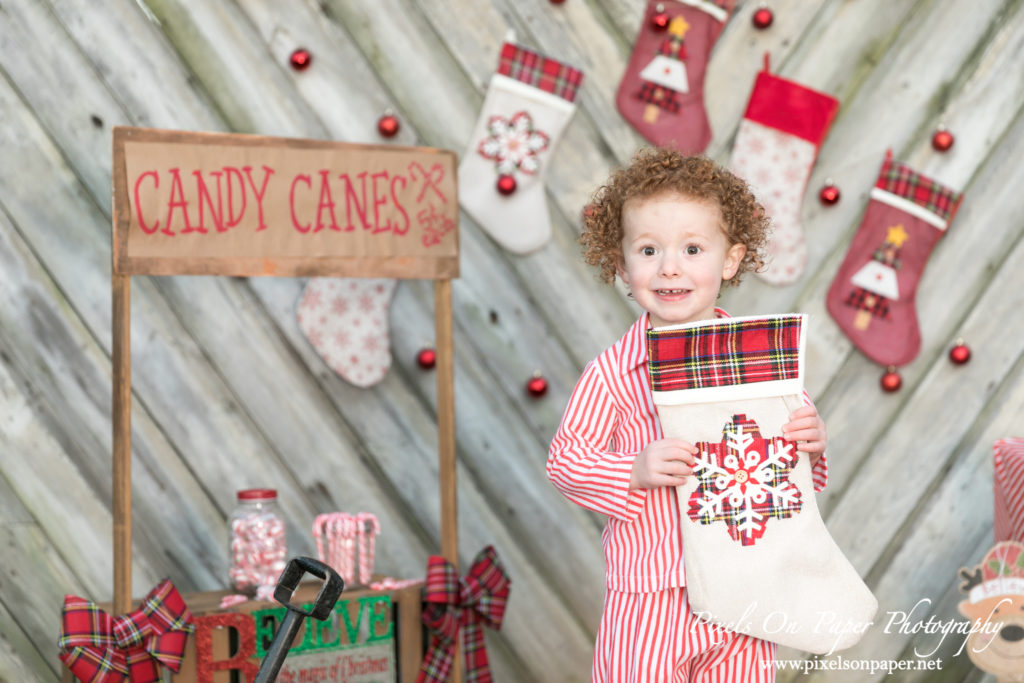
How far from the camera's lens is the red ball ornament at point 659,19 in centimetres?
218

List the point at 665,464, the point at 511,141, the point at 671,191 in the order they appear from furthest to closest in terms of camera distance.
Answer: the point at 511,141 → the point at 671,191 → the point at 665,464

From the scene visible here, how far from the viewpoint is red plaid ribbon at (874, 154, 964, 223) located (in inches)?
87.3

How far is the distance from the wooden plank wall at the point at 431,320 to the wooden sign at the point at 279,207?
1.10 ft

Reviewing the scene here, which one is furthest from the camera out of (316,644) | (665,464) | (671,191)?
(316,644)

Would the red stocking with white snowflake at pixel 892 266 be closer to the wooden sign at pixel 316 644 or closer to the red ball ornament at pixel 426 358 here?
the red ball ornament at pixel 426 358

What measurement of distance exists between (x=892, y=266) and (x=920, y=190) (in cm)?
18

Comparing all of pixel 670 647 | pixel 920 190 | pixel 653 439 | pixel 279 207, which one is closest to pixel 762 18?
pixel 920 190

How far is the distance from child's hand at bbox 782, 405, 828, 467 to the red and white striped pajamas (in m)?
0.06

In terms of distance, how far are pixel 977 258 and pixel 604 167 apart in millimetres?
890

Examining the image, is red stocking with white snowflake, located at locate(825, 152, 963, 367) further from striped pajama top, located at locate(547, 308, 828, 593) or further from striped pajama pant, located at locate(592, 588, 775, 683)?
striped pajama pant, located at locate(592, 588, 775, 683)

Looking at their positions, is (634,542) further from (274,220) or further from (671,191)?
(274,220)

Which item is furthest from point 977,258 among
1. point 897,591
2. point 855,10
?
point 897,591

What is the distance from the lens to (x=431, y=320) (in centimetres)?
217

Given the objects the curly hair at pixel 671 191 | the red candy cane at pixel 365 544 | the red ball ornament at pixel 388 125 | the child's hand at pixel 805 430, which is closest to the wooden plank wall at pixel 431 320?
the red ball ornament at pixel 388 125
